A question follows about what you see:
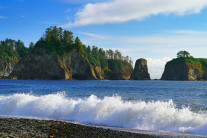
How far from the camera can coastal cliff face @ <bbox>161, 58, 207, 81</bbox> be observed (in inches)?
6099

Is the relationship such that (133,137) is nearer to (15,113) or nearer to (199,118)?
(199,118)

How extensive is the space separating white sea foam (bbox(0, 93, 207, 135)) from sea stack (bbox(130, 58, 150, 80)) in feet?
483

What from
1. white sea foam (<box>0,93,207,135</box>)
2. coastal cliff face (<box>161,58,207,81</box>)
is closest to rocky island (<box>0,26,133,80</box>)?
coastal cliff face (<box>161,58,207,81</box>)

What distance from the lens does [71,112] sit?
63.7 feet

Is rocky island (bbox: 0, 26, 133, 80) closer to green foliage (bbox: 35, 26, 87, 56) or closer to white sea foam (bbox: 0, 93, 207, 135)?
green foliage (bbox: 35, 26, 87, 56)

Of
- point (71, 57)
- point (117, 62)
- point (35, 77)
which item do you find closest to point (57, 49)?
point (71, 57)

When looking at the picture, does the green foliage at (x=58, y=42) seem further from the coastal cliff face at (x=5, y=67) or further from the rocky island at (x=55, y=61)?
the coastal cliff face at (x=5, y=67)

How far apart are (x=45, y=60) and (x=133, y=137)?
107m

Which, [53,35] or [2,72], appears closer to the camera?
[53,35]

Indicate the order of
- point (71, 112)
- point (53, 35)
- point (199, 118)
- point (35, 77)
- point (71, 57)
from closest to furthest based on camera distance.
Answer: point (199, 118), point (71, 112), point (35, 77), point (71, 57), point (53, 35)

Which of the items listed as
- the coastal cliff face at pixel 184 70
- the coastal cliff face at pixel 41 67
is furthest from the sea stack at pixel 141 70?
the coastal cliff face at pixel 41 67

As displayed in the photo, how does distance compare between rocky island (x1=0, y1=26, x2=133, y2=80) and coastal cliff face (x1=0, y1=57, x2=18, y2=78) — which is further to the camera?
coastal cliff face (x1=0, y1=57, x2=18, y2=78)

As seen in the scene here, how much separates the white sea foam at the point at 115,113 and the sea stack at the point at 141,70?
483 feet

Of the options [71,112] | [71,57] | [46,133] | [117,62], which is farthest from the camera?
[117,62]
